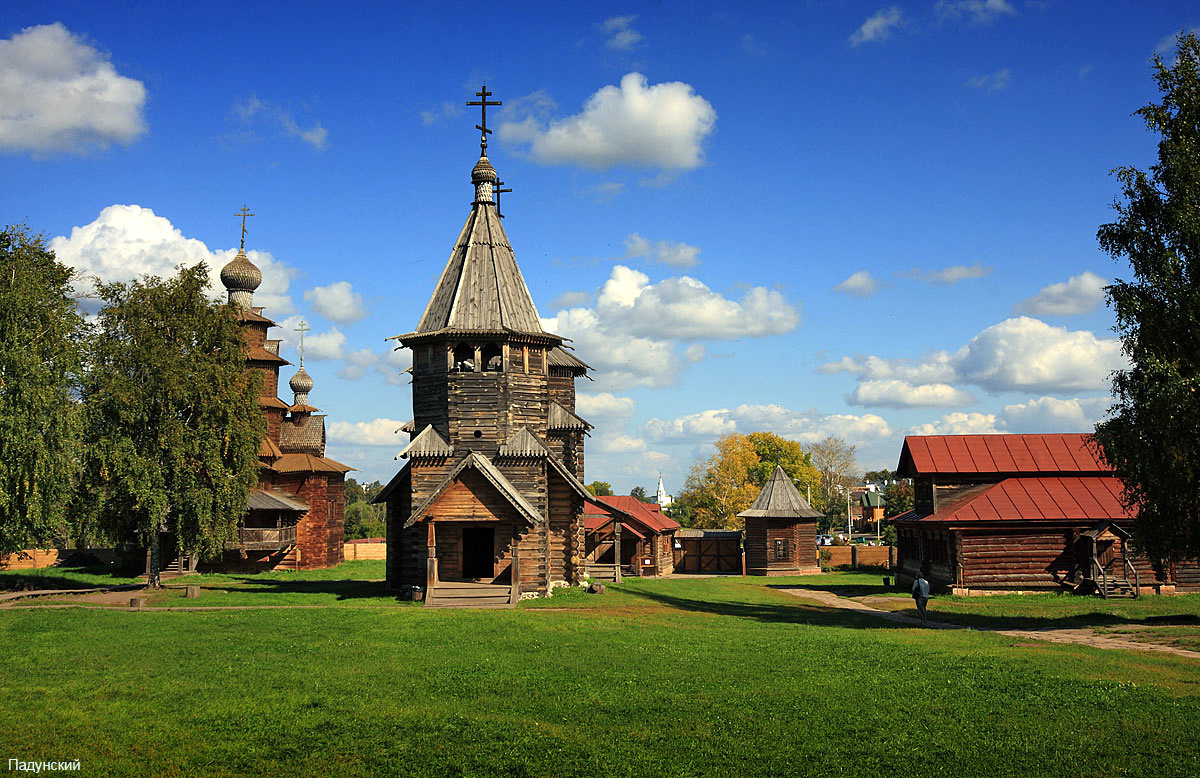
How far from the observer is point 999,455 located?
38969 mm

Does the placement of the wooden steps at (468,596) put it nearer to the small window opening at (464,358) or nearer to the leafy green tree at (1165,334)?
the small window opening at (464,358)

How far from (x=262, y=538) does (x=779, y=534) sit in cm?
2994

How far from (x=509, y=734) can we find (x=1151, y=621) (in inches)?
874

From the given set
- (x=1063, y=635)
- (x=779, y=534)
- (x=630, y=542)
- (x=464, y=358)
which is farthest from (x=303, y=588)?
(x=779, y=534)

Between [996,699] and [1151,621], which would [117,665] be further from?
[1151,621]

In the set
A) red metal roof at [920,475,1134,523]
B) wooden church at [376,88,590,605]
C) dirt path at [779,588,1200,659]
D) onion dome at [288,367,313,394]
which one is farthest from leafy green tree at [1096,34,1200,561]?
onion dome at [288,367,313,394]

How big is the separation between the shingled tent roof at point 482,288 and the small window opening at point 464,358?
0.82 metres

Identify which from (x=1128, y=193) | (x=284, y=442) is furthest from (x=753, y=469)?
(x=1128, y=193)

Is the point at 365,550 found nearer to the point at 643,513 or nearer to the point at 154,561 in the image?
the point at 643,513

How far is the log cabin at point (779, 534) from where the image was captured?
2056 inches

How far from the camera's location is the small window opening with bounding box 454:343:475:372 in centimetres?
3203

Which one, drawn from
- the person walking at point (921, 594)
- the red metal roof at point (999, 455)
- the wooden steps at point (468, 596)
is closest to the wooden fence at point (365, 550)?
the wooden steps at point (468, 596)

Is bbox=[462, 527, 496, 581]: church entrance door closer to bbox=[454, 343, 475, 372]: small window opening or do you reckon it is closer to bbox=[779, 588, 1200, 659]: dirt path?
bbox=[454, 343, 475, 372]: small window opening

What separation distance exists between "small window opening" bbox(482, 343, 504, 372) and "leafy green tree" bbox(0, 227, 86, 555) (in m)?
14.2
